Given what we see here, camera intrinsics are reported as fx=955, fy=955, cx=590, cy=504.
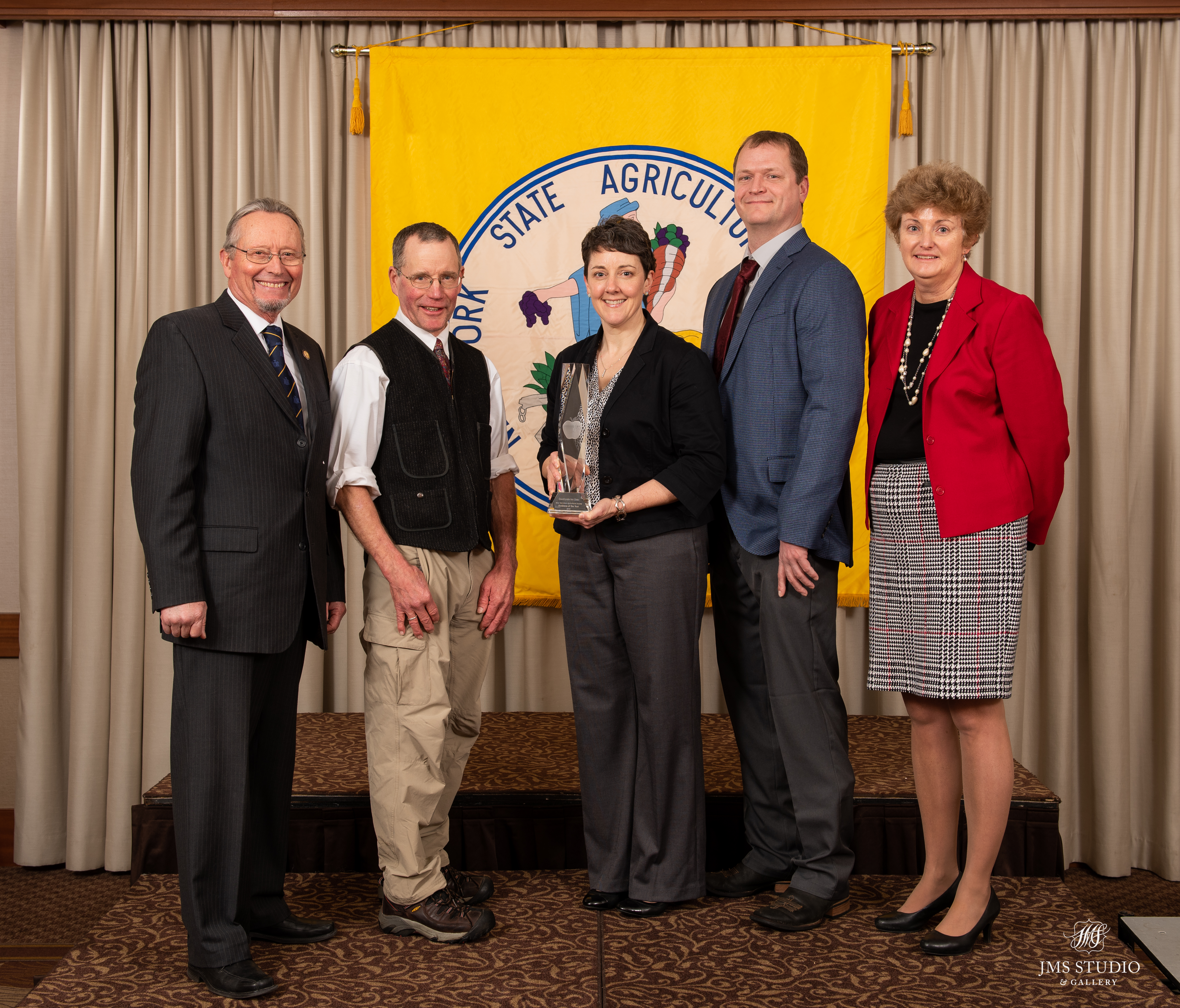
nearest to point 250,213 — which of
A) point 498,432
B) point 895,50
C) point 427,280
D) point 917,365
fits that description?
point 427,280

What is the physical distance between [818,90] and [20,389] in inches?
114

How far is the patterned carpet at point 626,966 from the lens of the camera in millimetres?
1807

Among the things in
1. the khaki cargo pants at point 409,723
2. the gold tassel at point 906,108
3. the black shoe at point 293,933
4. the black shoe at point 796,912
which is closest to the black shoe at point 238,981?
the black shoe at point 293,933

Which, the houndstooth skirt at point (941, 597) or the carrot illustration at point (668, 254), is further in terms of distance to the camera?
the carrot illustration at point (668, 254)

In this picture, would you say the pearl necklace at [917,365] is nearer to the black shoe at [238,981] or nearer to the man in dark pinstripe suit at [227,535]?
the man in dark pinstripe suit at [227,535]

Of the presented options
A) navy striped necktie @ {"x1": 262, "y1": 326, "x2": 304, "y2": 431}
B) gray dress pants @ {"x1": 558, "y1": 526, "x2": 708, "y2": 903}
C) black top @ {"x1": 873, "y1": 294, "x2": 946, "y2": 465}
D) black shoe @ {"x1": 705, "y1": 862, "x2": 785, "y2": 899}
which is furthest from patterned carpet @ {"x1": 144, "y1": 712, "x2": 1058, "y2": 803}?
navy striped necktie @ {"x1": 262, "y1": 326, "x2": 304, "y2": 431}

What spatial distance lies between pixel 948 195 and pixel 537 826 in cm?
179

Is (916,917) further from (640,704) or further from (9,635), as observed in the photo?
(9,635)

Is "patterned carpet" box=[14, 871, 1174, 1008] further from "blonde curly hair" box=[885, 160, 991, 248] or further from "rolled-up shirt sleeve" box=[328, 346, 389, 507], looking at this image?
"blonde curly hair" box=[885, 160, 991, 248]

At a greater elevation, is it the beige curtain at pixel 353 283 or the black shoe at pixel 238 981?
the beige curtain at pixel 353 283

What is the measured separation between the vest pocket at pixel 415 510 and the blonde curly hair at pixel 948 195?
1.13 meters

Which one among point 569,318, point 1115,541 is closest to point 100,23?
point 569,318

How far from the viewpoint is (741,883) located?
2217mm

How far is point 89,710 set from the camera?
3.30 metres
